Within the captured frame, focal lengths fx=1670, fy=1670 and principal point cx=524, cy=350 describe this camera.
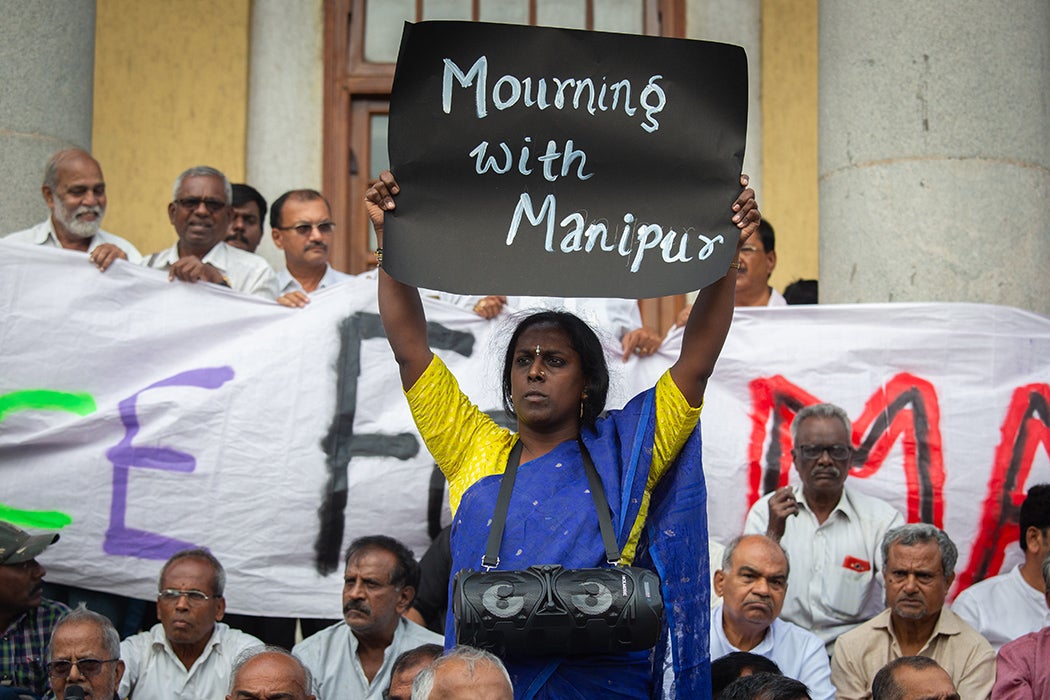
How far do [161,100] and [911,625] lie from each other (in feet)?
17.0

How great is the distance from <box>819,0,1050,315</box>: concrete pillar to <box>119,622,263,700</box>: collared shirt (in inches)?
109

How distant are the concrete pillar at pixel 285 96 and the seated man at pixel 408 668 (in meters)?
4.19

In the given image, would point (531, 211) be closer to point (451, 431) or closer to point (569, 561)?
point (451, 431)

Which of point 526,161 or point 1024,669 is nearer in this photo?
point 526,161

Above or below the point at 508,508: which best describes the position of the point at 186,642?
below

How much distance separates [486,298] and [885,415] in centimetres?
159

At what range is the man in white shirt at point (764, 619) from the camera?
5.49 m

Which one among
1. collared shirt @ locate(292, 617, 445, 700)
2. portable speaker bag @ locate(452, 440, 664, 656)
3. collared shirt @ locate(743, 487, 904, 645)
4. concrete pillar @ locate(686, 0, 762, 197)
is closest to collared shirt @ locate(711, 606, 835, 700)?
collared shirt @ locate(743, 487, 904, 645)

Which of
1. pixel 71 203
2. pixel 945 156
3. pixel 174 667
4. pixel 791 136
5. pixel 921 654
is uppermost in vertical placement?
pixel 791 136

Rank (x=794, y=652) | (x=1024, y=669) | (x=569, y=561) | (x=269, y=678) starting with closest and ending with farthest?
(x=569, y=561), (x=269, y=678), (x=1024, y=669), (x=794, y=652)

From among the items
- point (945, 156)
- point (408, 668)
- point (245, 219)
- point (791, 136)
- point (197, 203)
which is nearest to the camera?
point (408, 668)

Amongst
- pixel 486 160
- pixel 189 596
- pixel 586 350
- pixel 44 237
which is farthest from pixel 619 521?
pixel 44 237

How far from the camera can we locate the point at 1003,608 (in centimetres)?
588

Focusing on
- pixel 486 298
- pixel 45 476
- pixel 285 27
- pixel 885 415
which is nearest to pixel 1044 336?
pixel 885 415
